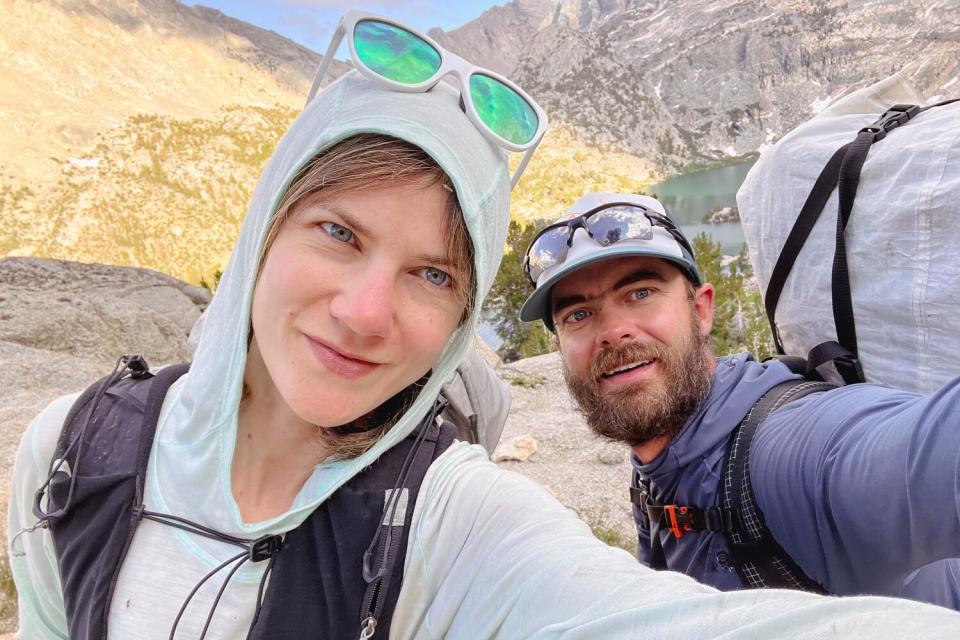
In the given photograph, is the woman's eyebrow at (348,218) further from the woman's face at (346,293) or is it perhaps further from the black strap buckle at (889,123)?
the black strap buckle at (889,123)

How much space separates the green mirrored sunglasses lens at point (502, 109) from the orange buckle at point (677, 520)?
1353mm

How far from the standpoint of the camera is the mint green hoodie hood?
3.77 ft

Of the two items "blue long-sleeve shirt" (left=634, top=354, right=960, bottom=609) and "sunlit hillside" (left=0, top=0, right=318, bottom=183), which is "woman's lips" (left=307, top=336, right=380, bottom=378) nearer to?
"blue long-sleeve shirt" (left=634, top=354, right=960, bottom=609)

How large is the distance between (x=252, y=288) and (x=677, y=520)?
5.17 feet

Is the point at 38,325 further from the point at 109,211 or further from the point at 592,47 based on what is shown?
the point at 592,47

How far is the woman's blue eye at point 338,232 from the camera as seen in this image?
1138 millimetres

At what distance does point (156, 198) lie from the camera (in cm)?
7838

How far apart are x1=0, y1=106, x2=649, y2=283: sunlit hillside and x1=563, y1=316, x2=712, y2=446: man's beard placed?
65158 mm

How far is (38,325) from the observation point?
30.6 ft

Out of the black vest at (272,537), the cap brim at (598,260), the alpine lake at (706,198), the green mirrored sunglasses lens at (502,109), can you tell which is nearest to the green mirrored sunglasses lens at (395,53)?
the green mirrored sunglasses lens at (502,109)

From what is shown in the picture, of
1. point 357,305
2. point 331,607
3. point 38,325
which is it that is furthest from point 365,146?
point 38,325

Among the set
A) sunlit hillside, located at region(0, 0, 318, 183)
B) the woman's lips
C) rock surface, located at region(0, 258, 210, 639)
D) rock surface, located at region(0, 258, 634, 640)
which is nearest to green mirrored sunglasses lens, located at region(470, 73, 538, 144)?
the woman's lips

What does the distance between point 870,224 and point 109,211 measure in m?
90.9

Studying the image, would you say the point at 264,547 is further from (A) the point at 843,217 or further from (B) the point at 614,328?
(A) the point at 843,217
